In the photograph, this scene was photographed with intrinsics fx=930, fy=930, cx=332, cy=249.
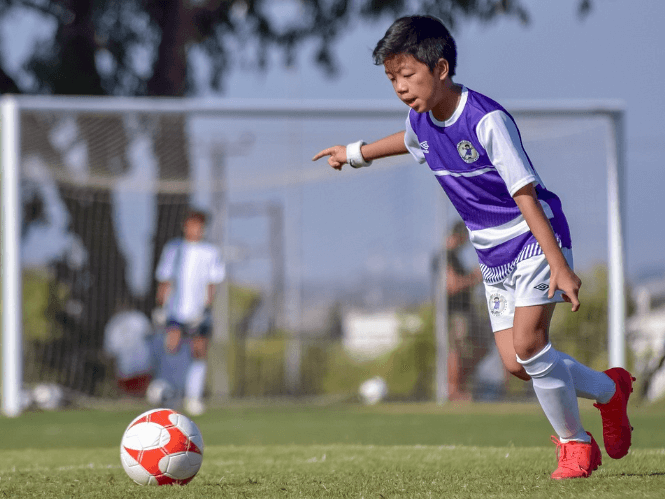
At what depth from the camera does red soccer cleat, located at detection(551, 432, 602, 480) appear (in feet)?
11.2

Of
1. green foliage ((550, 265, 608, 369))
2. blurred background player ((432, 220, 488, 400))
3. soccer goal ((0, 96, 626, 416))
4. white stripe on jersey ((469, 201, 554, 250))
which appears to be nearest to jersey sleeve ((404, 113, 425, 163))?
white stripe on jersey ((469, 201, 554, 250))

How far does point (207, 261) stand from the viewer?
30.3ft

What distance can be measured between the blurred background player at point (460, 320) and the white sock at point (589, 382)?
22.4ft

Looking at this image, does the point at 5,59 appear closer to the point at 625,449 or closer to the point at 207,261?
the point at 207,261

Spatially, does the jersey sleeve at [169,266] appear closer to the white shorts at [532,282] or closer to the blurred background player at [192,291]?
the blurred background player at [192,291]

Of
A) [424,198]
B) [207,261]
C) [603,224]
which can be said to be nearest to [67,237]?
[207,261]

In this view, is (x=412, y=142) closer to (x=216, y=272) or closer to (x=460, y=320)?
(x=216, y=272)

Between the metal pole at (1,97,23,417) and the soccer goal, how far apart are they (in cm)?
2

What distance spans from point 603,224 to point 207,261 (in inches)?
176

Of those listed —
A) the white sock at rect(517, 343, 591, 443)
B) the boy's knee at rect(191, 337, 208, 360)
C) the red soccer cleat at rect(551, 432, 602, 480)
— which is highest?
the white sock at rect(517, 343, 591, 443)

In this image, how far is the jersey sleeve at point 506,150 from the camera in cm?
315

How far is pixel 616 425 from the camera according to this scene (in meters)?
3.58

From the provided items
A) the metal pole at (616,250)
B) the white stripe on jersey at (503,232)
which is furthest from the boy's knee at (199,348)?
the white stripe on jersey at (503,232)

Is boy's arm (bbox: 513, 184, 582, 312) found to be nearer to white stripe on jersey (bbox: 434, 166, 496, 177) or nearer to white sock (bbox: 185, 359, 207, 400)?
white stripe on jersey (bbox: 434, 166, 496, 177)
